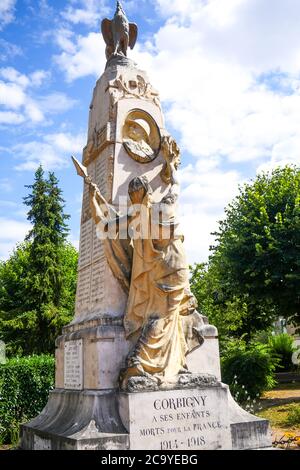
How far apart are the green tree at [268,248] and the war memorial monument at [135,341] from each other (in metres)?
9.87

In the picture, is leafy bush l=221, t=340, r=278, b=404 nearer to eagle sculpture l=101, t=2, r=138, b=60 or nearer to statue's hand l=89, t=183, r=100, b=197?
statue's hand l=89, t=183, r=100, b=197

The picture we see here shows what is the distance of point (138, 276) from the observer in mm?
6625

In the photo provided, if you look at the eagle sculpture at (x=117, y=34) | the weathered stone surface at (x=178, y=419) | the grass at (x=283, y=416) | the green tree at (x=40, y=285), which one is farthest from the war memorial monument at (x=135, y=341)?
the green tree at (x=40, y=285)

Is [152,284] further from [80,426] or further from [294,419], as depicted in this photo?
[294,419]

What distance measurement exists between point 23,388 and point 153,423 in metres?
8.15

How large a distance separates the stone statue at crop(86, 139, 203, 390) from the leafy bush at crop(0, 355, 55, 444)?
740 centimetres

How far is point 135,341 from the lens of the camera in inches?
256

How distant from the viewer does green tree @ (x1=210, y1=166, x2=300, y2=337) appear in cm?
1684

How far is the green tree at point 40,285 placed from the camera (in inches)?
1012

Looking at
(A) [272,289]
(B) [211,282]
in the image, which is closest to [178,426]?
(A) [272,289]

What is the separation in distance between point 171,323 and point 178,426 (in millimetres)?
1289

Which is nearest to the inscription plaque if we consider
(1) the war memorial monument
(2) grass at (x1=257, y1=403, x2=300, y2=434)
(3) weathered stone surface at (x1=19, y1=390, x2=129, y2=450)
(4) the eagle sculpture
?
(1) the war memorial monument
